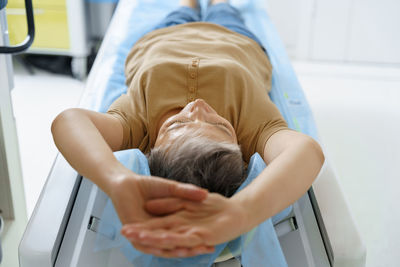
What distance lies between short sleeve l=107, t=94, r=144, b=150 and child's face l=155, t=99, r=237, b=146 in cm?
17

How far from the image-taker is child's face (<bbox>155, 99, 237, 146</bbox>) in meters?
1.16

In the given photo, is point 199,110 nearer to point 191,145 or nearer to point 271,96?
point 191,145

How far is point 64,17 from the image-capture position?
10.2 ft

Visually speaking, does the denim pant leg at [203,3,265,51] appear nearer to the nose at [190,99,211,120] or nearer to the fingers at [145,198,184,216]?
the nose at [190,99,211,120]

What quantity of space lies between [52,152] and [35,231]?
1459 millimetres

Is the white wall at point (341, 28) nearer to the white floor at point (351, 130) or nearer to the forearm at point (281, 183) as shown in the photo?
the white floor at point (351, 130)

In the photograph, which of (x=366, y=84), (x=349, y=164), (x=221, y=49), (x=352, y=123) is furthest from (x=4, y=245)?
(x=366, y=84)

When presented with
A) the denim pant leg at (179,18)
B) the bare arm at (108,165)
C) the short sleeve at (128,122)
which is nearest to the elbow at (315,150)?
the bare arm at (108,165)

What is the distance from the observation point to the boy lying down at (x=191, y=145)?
91cm

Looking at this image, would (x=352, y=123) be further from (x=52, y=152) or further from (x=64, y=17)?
(x=64, y=17)

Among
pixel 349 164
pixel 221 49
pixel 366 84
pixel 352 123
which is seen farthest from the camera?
pixel 366 84

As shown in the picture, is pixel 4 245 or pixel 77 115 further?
pixel 4 245

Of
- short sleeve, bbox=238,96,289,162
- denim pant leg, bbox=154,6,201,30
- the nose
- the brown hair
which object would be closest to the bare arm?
the brown hair

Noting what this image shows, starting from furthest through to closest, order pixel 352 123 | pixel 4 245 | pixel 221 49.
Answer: pixel 352 123
pixel 4 245
pixel 221 49
